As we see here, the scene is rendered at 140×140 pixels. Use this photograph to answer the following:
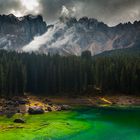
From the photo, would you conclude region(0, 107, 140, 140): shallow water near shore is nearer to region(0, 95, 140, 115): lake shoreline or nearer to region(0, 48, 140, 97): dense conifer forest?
region(0, 95, 140, 115): lake shoreline

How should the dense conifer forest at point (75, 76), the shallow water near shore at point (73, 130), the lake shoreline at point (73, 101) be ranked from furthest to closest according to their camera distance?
1. the dense conifer forest at point (75, 76)
2. the lake shoreline at point (73, 101)
3. the shallow water near shore at point (73, 130)

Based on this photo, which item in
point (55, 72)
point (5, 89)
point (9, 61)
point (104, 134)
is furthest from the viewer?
point (55, 72)

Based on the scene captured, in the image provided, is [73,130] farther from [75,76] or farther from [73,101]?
[75,76]

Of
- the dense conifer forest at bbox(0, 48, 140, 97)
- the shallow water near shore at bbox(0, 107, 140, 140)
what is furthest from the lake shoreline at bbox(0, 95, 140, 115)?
the shallow water near shore at bbox(0, 107, 140, 140)

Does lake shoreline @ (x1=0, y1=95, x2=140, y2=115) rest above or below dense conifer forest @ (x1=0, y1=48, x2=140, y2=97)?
below

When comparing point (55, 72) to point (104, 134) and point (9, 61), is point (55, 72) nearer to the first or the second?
point (9, 61)

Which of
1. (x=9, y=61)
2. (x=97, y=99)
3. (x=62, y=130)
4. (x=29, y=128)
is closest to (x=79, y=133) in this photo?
(x=62, y=130)

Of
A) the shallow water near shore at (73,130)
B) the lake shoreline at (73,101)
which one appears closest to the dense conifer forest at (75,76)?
the lake shoreline at (73,101)

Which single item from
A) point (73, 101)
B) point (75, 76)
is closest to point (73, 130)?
point (73, 101)

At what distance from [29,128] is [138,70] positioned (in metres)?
106

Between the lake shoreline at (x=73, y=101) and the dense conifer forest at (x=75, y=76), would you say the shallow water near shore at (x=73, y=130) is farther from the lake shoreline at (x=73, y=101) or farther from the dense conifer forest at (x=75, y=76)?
the dense conifer forest at (x=75, y=76)

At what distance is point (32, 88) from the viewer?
171 m

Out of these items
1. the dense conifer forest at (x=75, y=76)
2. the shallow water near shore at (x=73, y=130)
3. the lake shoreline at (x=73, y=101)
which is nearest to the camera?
the shallow water near shore at (x=73, y=130)

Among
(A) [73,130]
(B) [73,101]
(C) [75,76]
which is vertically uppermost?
(C) [75,76]
